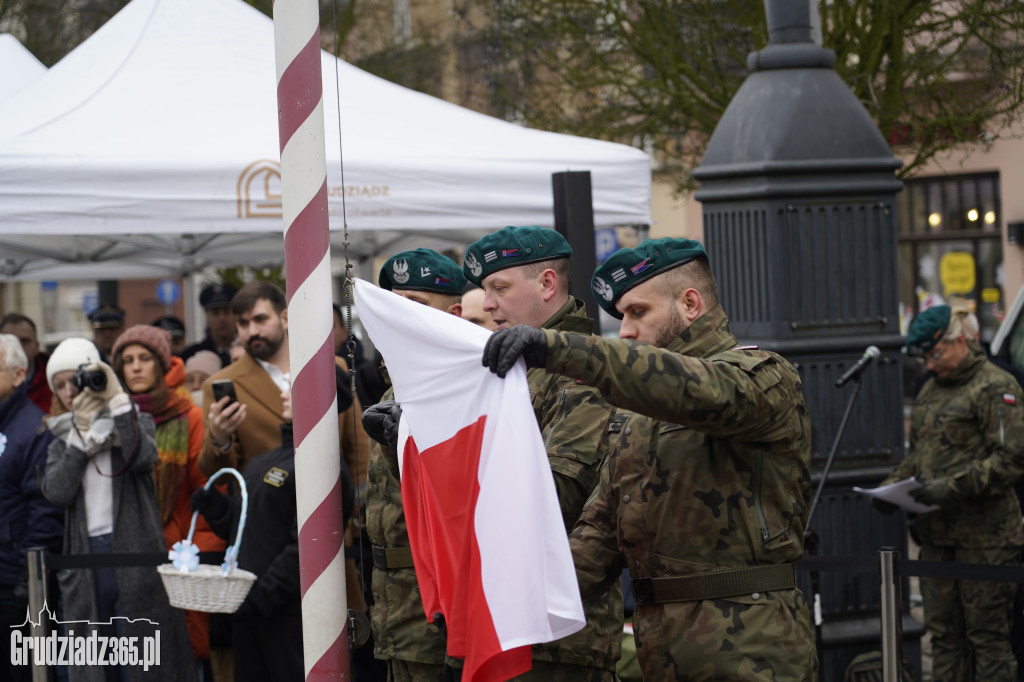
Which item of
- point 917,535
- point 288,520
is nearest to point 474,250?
point 288,520

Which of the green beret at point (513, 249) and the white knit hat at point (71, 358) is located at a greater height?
the green beret at point (513, 249)

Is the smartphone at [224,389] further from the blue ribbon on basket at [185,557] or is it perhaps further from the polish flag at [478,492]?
the polish flag at [478,492]

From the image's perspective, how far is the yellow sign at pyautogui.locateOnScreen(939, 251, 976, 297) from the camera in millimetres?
20953

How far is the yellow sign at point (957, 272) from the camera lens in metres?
21.0

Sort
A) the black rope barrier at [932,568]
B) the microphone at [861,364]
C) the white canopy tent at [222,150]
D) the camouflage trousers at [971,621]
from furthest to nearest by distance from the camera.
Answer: the camouflage trousers at [971,621], the white canopy tent at [222,150], the microphone at [861,364], the black rope barrier at [932,568]

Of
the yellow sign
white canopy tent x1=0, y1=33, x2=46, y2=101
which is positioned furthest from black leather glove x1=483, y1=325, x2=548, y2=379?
the yellow sign

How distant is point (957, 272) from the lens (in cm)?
2112

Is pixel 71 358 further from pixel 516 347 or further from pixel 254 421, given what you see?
pixel 516 347

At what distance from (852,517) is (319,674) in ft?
10.7

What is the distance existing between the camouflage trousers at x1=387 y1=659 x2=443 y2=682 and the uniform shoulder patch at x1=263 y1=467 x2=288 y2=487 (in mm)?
873

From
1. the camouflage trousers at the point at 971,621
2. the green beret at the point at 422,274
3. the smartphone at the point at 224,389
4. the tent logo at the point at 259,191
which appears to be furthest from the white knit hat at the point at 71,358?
the camouflage trousers at the point at 971,621

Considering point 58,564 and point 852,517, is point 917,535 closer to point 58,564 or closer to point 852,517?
point 852,517

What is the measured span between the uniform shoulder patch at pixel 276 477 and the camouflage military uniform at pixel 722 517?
1919mm

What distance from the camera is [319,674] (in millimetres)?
3199
